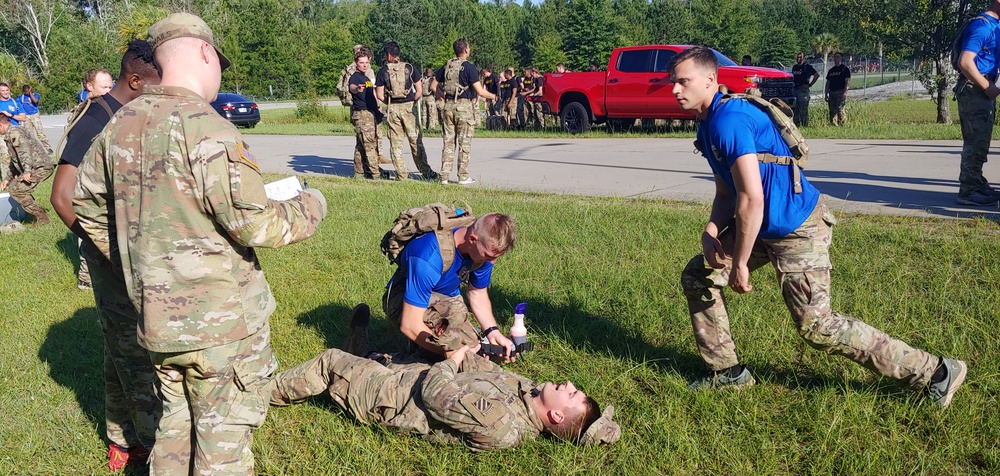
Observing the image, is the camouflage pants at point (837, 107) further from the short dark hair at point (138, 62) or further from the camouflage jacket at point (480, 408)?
the short dark hair at point (138, 62)

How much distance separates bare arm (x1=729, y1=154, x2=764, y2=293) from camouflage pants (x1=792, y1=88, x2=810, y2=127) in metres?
16.5

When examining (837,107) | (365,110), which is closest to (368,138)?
(365,110)

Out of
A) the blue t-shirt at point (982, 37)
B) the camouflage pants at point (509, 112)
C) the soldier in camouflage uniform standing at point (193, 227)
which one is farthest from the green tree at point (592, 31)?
the soldier in camouflage uniform standing at point (193, 227)

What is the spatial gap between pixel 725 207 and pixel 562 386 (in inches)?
50.4

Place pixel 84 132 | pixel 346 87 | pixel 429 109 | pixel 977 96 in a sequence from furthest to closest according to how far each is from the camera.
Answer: pixel 429 109 < pixel 346 87 < pixel 977 96 < pixel 84 132

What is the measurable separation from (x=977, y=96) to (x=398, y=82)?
24.9 feet

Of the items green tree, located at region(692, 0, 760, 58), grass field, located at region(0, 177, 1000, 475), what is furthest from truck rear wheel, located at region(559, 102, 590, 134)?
green tree, located at region(692, 0, 760, 58)

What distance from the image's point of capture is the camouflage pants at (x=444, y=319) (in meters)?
4.26

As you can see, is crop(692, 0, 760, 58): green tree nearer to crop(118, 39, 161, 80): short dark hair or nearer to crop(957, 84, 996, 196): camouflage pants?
crop(957, 84, 996, 196): camouflage pants

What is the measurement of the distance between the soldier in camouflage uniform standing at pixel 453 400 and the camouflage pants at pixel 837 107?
57.6 ft

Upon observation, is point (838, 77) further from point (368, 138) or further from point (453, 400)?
point (453, 400)

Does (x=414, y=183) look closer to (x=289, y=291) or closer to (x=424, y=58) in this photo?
(x=289, y=291)

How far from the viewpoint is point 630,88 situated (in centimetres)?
1834

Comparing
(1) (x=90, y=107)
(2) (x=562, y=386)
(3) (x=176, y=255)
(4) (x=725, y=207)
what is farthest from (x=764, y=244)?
(1) (x=90, y=107)
